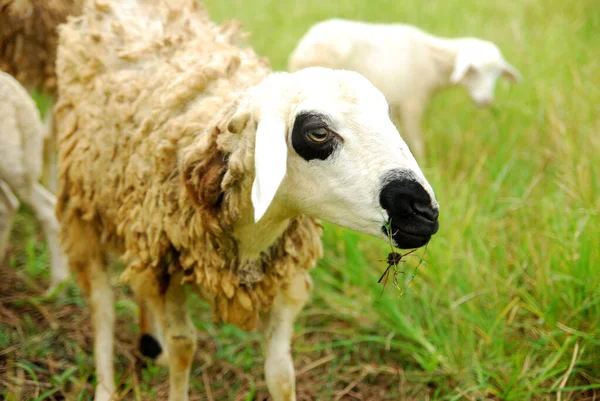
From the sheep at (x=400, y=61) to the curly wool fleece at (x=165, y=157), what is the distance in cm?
203

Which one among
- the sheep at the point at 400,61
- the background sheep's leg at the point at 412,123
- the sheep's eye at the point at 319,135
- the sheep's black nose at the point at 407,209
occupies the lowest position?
the background sheep's leg at the point at 412,123

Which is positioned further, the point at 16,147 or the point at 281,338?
the point at 16,147

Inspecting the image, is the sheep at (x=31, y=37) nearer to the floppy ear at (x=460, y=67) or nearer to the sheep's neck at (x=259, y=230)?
the sheep's neck at (x=259, y=230)

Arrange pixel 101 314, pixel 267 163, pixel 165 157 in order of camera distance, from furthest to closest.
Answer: pixel 101 314, pixel 165 157, pixel 267 163

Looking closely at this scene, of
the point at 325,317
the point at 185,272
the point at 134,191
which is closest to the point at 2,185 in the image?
the point at 134,191

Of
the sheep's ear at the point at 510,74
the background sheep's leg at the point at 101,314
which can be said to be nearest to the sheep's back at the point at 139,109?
the background sheep's leg at the point at 101,314

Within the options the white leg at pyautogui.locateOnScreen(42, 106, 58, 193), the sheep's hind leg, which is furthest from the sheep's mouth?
the white leg at pyautogui.locateOnScreen(42, 106, 58, 193)

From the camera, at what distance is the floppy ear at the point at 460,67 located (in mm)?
5000

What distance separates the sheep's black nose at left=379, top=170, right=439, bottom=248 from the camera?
177 centimetres

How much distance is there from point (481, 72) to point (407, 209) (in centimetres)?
356

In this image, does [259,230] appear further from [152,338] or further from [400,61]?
[400,61]

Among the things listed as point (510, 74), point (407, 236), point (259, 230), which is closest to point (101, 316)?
point (259, 230)

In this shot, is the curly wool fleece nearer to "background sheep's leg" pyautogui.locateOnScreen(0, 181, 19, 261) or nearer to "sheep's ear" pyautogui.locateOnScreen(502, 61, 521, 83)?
"background sheep's leg" pyautogui.locateOnScreen(0, 181, 19, 261)

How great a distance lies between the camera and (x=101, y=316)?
2922 millimetres
